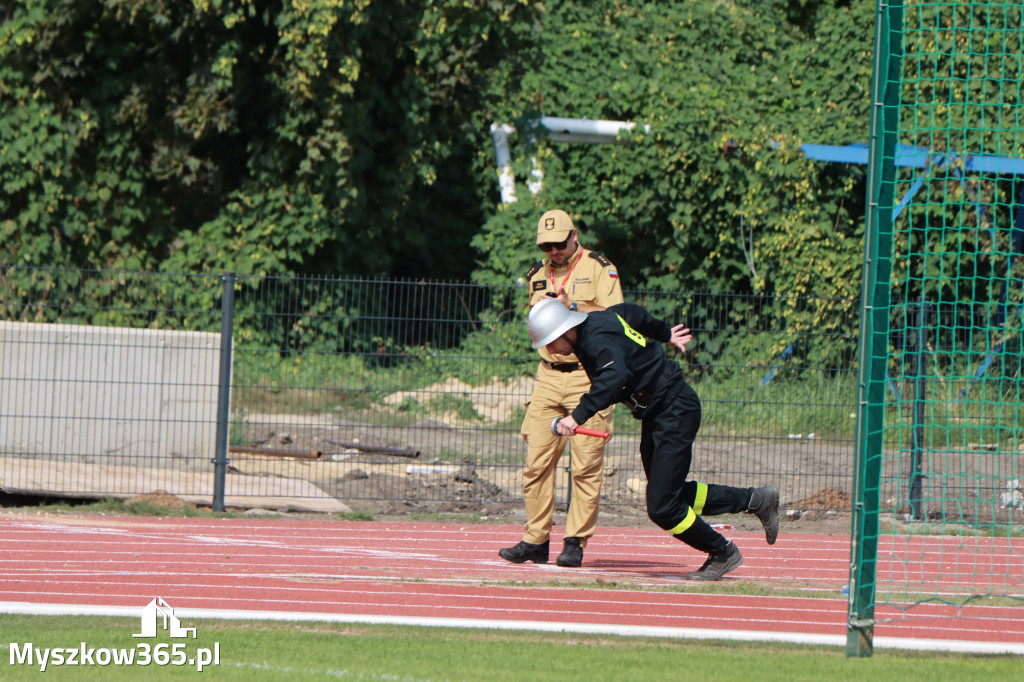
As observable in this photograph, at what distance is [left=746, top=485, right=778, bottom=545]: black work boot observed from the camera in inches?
294

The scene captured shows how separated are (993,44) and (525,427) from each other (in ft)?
35.4

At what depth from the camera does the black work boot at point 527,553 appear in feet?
25.7

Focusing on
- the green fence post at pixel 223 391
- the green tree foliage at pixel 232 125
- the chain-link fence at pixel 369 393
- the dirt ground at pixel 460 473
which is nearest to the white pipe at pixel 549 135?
the green tree foliage at pixel 232 125

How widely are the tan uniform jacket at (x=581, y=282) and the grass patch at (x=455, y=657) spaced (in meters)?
2.38

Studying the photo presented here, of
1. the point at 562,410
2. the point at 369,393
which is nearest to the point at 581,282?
the point at 562,410

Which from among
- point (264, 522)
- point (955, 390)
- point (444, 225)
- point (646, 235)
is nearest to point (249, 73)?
point (444, 225)

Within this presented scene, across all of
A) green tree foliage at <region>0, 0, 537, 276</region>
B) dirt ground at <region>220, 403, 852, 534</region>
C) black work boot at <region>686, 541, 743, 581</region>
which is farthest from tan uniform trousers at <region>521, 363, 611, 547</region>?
green tree foliage at <region>0, 0, 537, 276</region>

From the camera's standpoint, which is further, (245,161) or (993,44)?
(245,161)

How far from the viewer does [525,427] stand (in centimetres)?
771

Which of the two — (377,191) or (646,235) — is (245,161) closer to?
(377,191)

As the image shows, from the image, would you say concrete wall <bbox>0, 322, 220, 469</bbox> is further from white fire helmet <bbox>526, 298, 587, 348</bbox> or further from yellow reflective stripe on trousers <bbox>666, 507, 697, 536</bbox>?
yellow reflective stripe on trousers <bbox>666, 507, 697, 536</bbox>

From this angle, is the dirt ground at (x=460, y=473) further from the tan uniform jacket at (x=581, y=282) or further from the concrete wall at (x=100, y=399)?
the tan uniform jacket at (x=581, y=282)

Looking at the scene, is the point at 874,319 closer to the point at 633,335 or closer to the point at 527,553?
the point at 633,335

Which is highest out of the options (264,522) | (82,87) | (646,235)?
(82,87)
